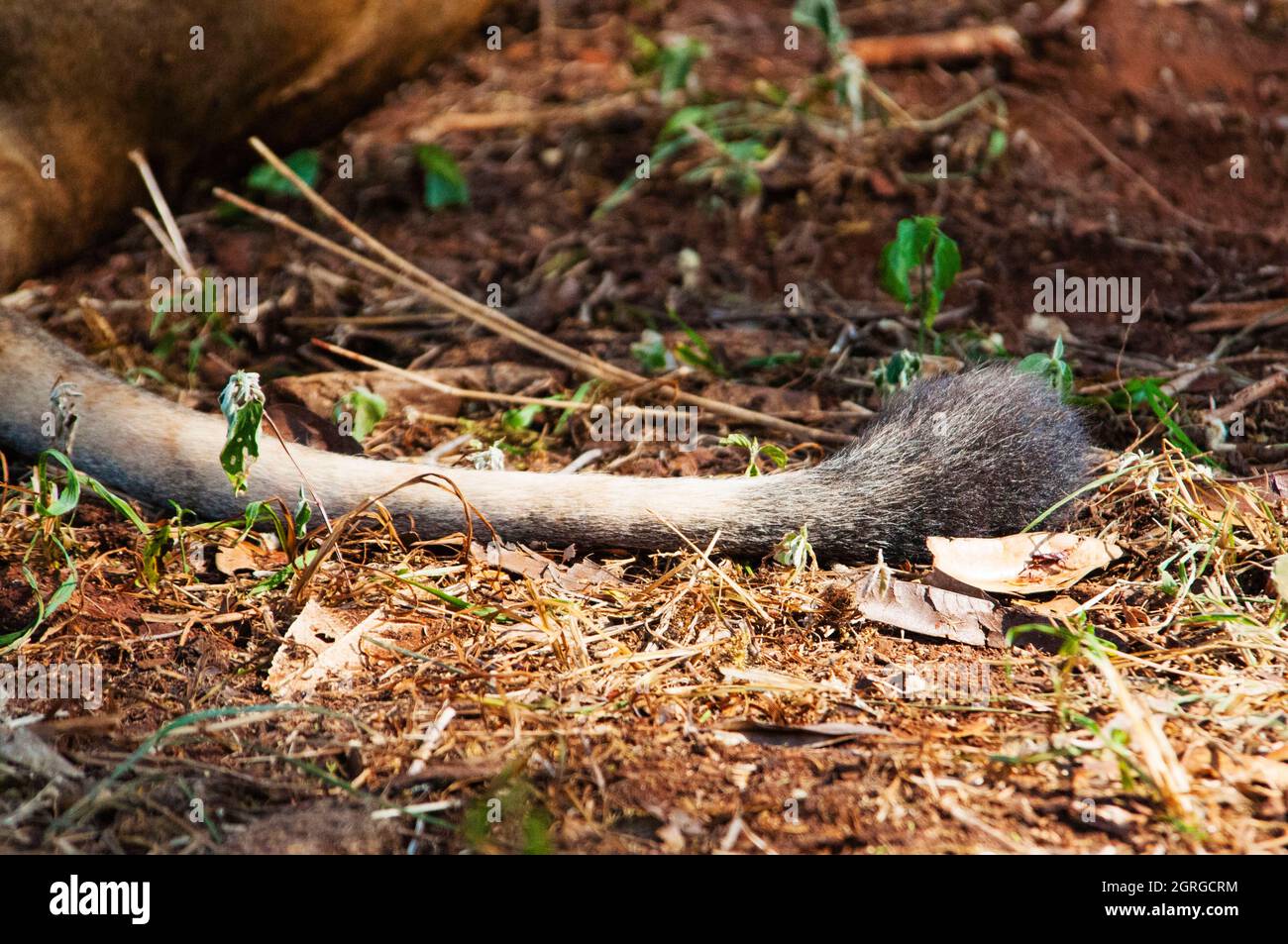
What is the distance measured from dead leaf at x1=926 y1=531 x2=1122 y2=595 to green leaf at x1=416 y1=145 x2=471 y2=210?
2819 mm

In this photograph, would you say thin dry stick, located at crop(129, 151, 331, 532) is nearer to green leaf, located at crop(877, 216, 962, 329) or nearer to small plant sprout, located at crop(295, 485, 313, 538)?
small plant sprout, located at crop(295, 485, 313, 538)

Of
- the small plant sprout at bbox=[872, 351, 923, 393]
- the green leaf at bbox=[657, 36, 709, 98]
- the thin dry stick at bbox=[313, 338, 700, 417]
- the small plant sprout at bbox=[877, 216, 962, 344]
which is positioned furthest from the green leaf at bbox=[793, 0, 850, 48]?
the thin dry stick at bbox=[313, 338, 700, 417]

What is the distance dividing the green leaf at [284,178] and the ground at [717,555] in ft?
0.26

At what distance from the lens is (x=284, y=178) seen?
16.0ft

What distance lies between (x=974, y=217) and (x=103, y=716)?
138 inches

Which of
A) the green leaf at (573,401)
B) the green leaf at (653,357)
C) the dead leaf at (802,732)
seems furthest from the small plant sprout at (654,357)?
the dead leaf at (802,732)

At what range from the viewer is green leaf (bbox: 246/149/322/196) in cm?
486

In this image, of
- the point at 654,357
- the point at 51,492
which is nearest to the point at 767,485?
the point at 654,357

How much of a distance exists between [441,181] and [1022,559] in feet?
10.0

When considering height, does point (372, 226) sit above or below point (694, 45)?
below

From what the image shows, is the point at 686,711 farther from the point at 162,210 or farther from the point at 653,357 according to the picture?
the point at 162,210

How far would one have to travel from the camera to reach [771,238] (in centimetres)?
472

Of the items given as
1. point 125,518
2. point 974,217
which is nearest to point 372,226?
point 125,518
